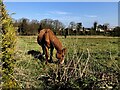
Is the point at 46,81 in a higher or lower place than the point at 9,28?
lower

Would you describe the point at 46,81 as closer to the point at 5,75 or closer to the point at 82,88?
the point at 82,88

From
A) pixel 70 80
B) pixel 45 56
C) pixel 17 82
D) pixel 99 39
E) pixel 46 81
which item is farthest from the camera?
pixel 99 39

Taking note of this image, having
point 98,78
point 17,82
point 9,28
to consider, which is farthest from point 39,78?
point 9,28

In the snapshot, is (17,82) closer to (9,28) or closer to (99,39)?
(9,28)

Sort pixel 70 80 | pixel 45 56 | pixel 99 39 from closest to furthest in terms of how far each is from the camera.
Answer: pixel 70 80 < pixel 45 56 < pixel 99 39

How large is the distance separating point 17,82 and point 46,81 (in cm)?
155

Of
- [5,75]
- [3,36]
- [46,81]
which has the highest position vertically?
[3,36]

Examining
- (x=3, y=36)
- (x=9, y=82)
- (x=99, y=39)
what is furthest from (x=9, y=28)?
(x=99, y=39)

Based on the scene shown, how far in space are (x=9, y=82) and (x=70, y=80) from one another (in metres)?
1.85

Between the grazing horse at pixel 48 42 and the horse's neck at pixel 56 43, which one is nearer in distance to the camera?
the horse's neck at pixel 56 43

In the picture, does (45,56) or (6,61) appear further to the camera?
(45,56)

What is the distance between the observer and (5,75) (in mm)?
6414

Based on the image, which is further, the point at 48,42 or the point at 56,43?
the point at 48,42

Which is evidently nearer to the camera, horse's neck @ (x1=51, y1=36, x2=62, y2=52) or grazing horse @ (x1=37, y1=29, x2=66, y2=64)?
horse's neck @ (x1=51, y1=36, x2=62, y2=52)
